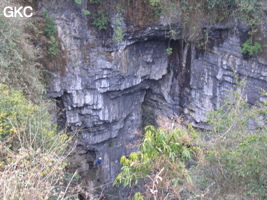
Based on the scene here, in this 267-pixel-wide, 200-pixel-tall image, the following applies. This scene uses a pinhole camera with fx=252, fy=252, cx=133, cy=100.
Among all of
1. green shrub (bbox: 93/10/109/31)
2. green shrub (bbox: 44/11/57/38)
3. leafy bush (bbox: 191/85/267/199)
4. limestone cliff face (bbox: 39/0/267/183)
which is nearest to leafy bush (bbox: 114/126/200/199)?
leafy bush (bbox: 191/85/267/199)

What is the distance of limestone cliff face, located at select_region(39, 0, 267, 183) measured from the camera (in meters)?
7.12

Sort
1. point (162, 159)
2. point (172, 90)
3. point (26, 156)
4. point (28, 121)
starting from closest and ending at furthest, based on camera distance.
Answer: point (26, 156), point (162, 159), point (28, 121), point (172, 90)

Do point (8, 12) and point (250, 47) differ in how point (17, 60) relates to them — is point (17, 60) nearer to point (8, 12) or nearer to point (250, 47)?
point (8, 12)

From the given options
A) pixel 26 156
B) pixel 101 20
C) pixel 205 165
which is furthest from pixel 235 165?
pixel 101 20

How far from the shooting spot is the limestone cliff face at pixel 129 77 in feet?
23.4

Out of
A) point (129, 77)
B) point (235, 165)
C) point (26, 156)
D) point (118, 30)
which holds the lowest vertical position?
point (235, 165)

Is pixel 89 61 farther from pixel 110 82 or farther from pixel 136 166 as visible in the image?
pixel 136 166

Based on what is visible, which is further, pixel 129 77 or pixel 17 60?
pixel 129 77

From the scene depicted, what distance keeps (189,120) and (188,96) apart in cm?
85

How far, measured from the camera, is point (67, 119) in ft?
25.1

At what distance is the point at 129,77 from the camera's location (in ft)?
26.6

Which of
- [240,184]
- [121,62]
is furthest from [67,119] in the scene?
[240,184]

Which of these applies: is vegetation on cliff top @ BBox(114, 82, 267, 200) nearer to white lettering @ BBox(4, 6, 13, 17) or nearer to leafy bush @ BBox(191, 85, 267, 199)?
leafy bush @ BBox(191, 85, 267, 199)

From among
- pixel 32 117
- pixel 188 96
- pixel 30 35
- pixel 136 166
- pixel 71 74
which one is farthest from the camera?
pixel 188 96
